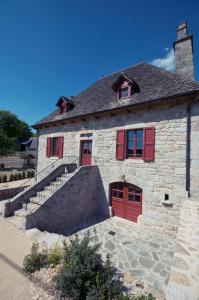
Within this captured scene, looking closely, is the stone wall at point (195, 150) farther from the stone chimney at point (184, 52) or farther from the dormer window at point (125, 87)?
the stone chimney at point (184, 52)

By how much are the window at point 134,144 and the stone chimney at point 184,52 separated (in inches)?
185

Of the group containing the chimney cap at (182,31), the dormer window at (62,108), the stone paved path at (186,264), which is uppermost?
the chimney cap at (182,31)

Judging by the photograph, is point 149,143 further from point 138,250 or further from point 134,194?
point 138,250

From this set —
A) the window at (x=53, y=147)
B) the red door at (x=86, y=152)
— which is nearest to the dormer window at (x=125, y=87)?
the red door at (x=86, y=152)

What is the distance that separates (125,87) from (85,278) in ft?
30.3

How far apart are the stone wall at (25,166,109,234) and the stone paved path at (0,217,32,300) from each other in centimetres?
75

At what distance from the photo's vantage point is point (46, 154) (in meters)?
13.7

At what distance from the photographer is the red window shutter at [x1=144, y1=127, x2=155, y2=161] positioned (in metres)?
8.16

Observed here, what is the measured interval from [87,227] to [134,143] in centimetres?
512

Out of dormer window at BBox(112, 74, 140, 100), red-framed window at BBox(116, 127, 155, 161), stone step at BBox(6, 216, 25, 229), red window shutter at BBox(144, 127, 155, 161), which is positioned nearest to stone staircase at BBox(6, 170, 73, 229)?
stone step at BBox(6, 216, 25, 229)

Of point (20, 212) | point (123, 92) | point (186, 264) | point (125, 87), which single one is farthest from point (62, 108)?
point (186, 264)

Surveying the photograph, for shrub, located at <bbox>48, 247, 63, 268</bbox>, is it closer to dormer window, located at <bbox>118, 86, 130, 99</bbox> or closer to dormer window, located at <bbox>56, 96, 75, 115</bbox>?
dormer window, located at <bbox>118, 86, 130, 99</bbox>

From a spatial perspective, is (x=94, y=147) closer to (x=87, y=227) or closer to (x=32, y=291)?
(x=87, y=227)

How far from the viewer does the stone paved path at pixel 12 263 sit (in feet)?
12.6
